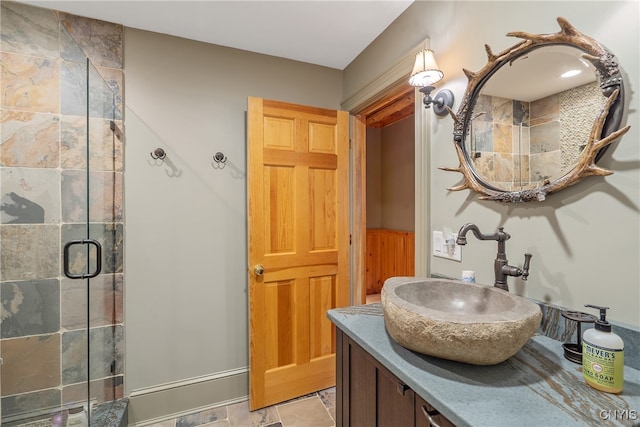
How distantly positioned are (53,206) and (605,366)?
227 cm

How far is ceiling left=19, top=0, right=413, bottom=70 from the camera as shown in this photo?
1547mm

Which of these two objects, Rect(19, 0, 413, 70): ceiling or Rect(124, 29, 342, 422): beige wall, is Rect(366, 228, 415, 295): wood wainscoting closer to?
Rect(124, 29, 342, 422): beige wall

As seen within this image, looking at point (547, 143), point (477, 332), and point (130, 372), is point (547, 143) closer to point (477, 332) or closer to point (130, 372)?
point (477, 332)

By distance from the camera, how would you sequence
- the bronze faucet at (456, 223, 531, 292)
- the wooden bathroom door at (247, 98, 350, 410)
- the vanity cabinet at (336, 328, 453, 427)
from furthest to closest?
the wooden bathroom door at (247, 98, 350, 410) < the bronze faucet at (456, 223, 531, 292) < the vanity cabinet at (336, 328, 453, 427)

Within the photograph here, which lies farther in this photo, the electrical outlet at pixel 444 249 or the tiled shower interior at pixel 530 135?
the electrical outlet at pixel 444 249

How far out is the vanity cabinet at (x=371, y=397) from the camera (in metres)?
0.72

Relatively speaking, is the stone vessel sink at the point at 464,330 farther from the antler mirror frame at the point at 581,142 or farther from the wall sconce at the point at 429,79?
the wall sconce at the point at 429,79

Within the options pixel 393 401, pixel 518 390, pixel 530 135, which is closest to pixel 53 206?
pixel 393 401

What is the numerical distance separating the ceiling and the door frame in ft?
1.00

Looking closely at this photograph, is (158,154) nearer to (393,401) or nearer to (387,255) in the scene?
(393,401)

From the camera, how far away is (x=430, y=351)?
731 millimetres

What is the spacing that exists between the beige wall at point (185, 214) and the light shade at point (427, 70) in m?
1.11

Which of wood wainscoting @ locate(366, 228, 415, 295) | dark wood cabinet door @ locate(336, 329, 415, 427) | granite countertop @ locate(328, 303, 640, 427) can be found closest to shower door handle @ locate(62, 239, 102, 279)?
dark wood cabinet door @ locate(336, 329, 415, 427)

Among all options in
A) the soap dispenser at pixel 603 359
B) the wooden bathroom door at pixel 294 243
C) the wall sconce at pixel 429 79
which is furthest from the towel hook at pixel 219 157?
the soap dispenser at pixel 603 359
